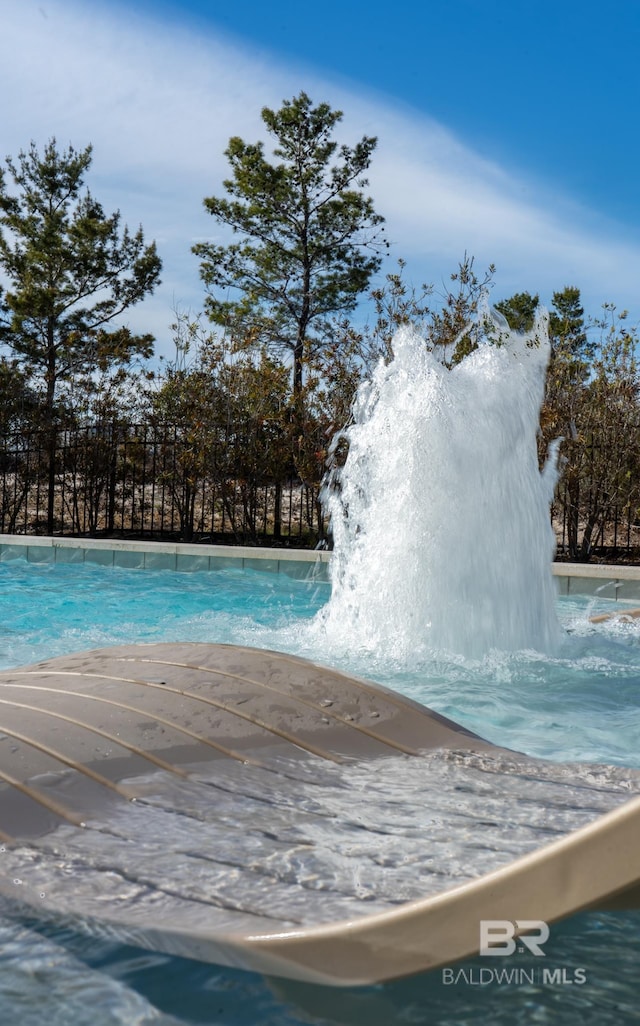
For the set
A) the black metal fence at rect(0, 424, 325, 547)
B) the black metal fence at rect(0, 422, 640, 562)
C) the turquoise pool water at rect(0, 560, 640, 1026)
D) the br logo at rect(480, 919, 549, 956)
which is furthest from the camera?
the black metal fence at rect(0, 424, 325, 547)

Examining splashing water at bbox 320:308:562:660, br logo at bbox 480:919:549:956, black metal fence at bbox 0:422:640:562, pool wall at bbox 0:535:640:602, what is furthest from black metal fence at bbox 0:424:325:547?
br logo at bbox 480:919:549:956

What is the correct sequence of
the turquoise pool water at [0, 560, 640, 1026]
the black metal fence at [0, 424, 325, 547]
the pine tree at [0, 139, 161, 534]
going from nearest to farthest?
the turquoise pool water at [0, 560, 640, 1026]
the black metal fence at [0, 424, 325, 547]
the pine tree at [0, 139, 161, 534]

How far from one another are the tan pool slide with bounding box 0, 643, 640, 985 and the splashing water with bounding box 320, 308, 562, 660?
8.64 ft

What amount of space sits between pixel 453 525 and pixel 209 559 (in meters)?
4.39

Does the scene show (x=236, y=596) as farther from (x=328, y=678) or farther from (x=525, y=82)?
(x=525, y=82)

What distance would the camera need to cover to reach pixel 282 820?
2.01 m

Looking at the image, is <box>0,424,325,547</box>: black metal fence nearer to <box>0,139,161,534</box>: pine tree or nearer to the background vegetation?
the background vegetation

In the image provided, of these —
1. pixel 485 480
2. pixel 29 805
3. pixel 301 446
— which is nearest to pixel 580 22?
pixel 301 446

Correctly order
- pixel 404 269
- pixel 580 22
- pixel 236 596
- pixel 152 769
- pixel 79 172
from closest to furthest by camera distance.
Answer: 1. pixel 152 769
2. pixel 236 596
3. pixel 580 22
4. pixel 404 269
5. pixel 79 172

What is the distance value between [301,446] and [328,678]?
29.5ft

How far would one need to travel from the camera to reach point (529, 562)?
227 inches

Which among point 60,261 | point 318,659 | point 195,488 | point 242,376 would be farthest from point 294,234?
point 318,659

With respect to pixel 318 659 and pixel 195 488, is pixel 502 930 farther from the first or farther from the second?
pixel 195 488

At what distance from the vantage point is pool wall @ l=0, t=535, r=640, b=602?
8203mm
